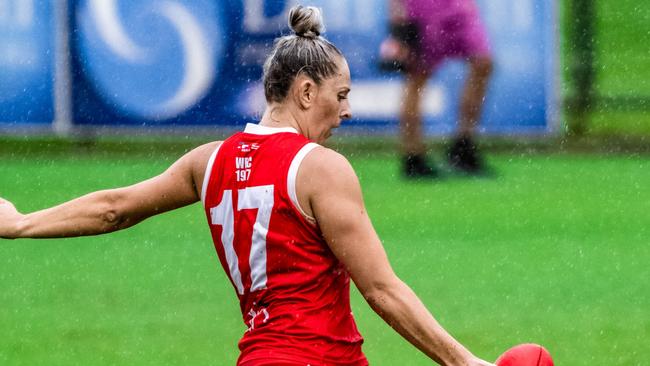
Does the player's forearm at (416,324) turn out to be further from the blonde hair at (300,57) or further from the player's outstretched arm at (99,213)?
the player's outstretched arm at (99,213)

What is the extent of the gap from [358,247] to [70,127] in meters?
9.09

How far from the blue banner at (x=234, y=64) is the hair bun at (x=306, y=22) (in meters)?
8.40

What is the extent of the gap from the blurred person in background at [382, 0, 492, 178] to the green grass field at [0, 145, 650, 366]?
16.3 inches

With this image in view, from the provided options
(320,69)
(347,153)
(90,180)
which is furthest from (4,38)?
(320,69)

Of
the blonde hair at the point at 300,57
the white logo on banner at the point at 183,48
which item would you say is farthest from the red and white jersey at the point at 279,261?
the white logo on banner at the point at 183,48

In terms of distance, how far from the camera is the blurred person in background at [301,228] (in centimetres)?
336

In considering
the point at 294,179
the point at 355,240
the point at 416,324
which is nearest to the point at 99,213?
the point at 294,179

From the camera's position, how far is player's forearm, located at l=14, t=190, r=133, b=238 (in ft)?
12.8

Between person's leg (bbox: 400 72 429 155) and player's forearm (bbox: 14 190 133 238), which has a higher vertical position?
player's forearm (bbox: 14 190 133 238)

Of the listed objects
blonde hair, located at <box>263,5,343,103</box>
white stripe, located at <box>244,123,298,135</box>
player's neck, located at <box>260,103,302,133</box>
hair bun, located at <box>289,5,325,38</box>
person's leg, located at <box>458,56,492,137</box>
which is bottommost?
person's leg, located at <box>458,56,492,137</box>

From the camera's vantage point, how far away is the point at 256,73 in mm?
12148

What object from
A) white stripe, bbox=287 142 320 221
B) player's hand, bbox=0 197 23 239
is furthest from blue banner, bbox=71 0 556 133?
white stripe, bbox=287 142 320 221

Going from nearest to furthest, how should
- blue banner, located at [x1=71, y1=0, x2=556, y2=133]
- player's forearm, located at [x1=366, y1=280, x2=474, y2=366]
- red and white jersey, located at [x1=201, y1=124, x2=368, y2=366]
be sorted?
player's forearm, located at [x1=366, y1=280, x2=474, y2=366]
red and white jersey, located at [x1=201, y1=124, x2=368, y2=366]
blue banner, located at [x1=71, y1=0, x2=556, y2=133]

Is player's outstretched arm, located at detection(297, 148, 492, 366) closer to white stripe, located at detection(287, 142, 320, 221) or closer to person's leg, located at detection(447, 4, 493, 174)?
white stripe, located at detection(287, 142, 320, 221)
